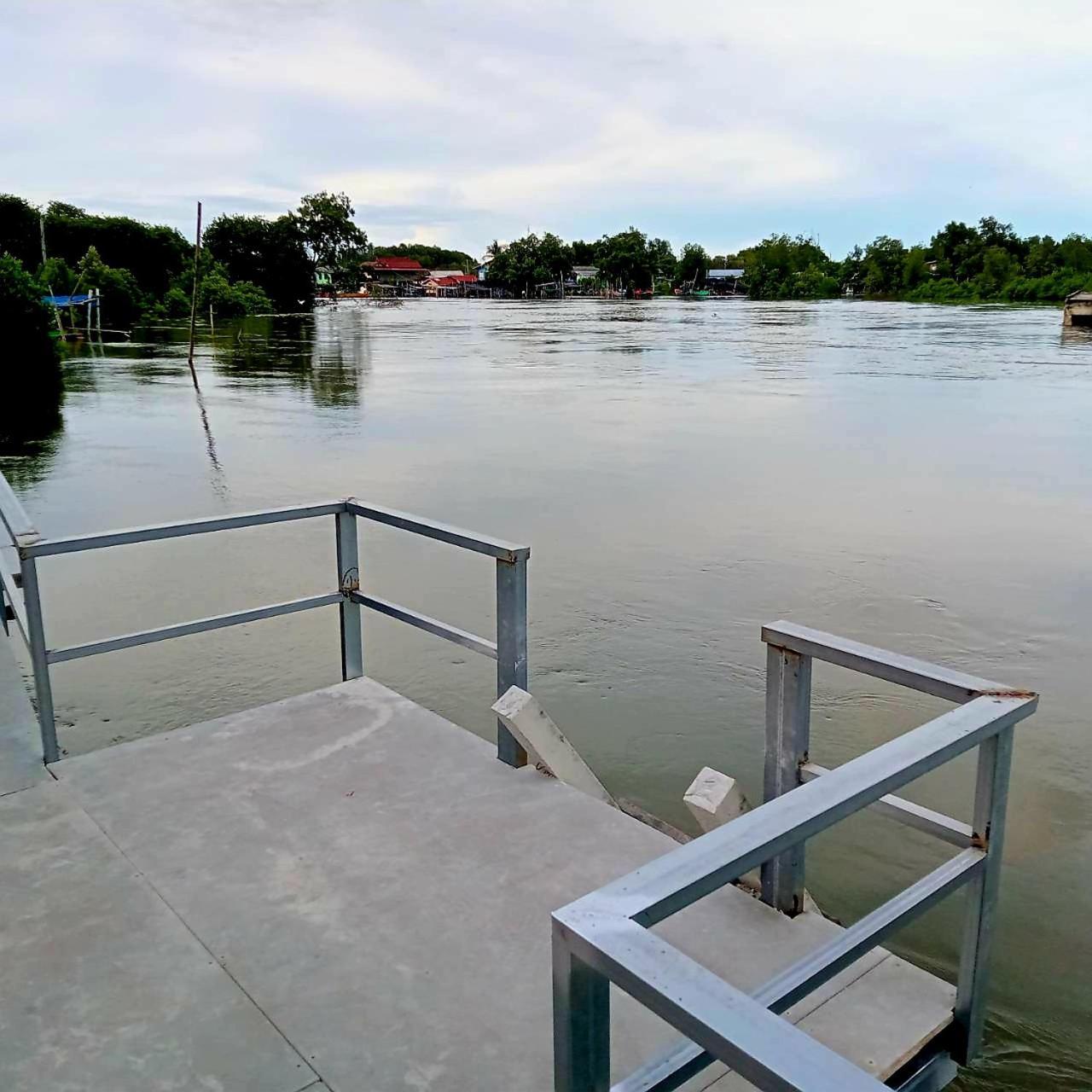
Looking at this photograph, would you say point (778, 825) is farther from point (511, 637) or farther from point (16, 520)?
point (16, 520)

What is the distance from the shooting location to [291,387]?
24.6 meters

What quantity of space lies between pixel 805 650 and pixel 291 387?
2346cm

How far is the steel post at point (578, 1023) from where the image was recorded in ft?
4.15

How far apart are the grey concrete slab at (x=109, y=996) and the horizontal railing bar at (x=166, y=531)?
0.88 meters

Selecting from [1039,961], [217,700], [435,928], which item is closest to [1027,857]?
[1039,961]

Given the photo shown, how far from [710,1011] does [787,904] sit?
1.73 meters

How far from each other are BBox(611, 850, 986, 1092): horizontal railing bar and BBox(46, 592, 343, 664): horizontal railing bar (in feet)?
7.95

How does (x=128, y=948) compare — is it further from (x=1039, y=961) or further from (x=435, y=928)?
(x=1039, y=961)

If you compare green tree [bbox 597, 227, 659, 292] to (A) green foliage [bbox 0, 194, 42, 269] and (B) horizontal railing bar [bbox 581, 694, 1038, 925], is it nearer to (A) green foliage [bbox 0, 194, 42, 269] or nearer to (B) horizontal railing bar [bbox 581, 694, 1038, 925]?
(A) green foliage [bbox 0, 194, 42, 269]

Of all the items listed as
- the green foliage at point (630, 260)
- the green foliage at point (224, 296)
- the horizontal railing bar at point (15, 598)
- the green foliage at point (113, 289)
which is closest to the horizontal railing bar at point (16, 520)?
the horizontal railing bar at point (15, 598)

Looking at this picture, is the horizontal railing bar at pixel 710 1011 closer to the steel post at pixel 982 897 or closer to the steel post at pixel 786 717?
the steel post at pixel 982 897

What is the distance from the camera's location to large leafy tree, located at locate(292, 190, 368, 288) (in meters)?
106

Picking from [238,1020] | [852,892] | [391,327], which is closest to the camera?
[238,1020]

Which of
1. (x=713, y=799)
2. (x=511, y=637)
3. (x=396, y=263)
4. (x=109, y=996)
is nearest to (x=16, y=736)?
(x=109, y=996)
